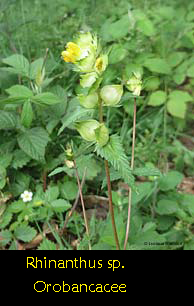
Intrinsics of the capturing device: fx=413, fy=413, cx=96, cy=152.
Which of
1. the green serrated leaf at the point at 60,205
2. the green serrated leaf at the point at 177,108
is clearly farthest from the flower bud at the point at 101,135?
the green serrated leaf at the point at 177,108

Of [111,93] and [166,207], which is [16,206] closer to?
[166,207]

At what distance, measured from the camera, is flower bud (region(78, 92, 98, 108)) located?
1081 mm

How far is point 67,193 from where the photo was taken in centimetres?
186

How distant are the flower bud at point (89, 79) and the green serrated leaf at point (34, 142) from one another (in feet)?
2.63

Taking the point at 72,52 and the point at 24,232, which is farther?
the point at 24,232

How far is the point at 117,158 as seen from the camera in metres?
1.06

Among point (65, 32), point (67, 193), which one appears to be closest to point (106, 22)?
point (65, 32)

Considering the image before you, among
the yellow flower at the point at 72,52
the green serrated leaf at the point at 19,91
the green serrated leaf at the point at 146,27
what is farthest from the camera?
the green serrated leaf at the point at 146,27

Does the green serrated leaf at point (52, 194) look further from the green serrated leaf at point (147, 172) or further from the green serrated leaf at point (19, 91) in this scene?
the green serrated leaf at point (147, 172)

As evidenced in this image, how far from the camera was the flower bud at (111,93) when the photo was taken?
1.08m

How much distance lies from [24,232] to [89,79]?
89 cm

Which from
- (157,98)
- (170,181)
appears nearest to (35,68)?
(157,98)
